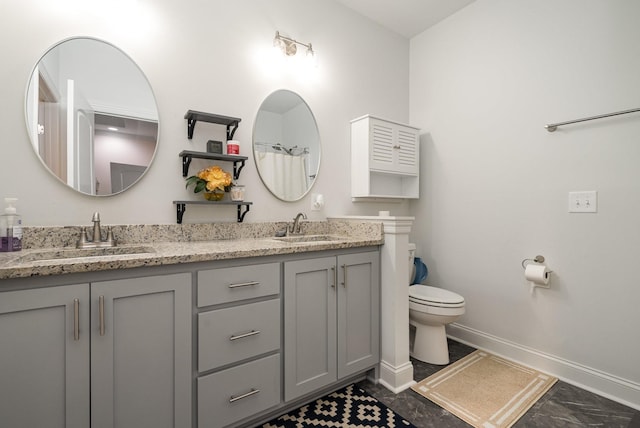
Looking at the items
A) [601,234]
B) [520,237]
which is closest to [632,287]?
[601,234]

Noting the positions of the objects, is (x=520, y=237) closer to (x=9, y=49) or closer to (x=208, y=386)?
(x=208, y=386)

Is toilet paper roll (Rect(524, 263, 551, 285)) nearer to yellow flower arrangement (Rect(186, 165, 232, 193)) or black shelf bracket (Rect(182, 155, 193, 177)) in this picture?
yellow flower arrangement (Rect(186, 165, 232, 193))

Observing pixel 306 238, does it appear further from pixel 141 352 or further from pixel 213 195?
pixel 141 352

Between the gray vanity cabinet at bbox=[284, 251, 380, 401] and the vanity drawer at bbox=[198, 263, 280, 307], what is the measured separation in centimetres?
8

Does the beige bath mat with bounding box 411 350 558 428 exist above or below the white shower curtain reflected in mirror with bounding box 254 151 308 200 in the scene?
below

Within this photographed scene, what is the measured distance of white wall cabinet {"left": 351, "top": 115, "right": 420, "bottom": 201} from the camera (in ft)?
7.85

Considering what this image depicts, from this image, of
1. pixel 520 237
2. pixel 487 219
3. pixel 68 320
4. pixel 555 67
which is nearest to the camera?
pixel 68 320

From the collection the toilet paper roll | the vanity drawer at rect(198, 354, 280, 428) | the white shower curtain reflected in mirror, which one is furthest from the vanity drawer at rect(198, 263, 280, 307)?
the toilet paper roll

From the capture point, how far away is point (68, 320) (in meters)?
1.02

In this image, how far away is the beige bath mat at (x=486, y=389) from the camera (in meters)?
1.58

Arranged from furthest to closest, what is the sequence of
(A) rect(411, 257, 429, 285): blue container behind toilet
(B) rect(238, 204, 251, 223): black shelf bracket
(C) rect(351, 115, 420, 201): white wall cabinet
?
(A) rect(411, 257, 429, 285): blue container behind toilet, (C) rect(351, 115, 420, 201): white wall cabinet, (B) rect(238, 204, 251, 223): black shelf bracket

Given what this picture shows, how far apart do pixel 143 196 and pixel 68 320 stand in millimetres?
765

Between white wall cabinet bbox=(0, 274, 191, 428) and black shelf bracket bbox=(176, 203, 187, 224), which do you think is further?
black shelf bracket bbox=(176, 203, 187, 224)

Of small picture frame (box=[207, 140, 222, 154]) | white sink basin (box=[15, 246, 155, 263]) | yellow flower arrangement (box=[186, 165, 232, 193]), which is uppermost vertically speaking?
small picture frame (box=[207, 140, 222, 154])
